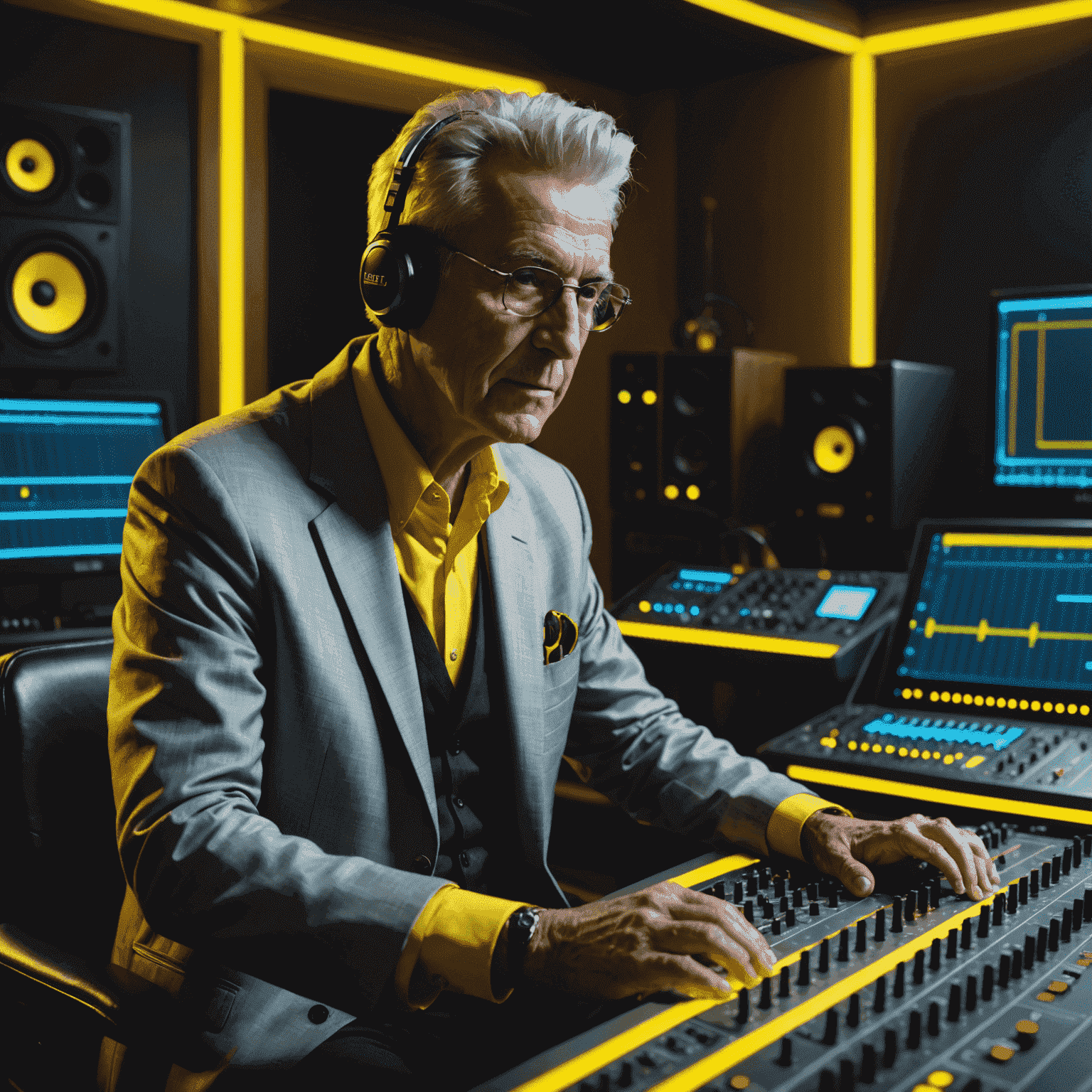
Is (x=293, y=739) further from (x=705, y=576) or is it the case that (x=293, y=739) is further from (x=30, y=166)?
(x=30, y=166)

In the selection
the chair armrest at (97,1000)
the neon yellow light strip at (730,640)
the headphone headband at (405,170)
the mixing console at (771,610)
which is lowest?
the chair armrest at (97,1000)

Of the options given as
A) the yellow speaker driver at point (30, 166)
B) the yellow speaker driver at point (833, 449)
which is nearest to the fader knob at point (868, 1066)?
the yellow speaker driver at point (833, 449)

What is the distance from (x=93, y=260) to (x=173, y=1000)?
6.44 feet

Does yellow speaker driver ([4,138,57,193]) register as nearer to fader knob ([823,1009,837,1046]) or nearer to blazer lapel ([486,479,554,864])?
blazer lapel ([486,479,554,864])

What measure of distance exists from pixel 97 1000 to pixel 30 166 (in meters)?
2.06

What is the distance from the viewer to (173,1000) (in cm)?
111

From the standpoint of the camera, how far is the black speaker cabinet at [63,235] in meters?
2.50

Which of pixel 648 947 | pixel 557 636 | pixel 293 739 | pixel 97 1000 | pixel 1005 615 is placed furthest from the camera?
pixel 1005 615

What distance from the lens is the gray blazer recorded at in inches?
39.8

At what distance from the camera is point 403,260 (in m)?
1.26

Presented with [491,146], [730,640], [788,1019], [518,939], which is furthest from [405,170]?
[730,640]

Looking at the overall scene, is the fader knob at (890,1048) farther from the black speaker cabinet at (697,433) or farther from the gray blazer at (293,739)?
the black speaker cabinet at (697,433)

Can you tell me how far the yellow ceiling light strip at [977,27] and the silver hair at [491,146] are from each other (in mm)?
1812

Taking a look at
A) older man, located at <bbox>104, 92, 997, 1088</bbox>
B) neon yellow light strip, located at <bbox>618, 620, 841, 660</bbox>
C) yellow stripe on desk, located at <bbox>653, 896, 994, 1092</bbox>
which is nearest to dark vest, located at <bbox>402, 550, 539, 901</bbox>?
older man, located at <bbox>104, 92, 997, 1088</bbox>
